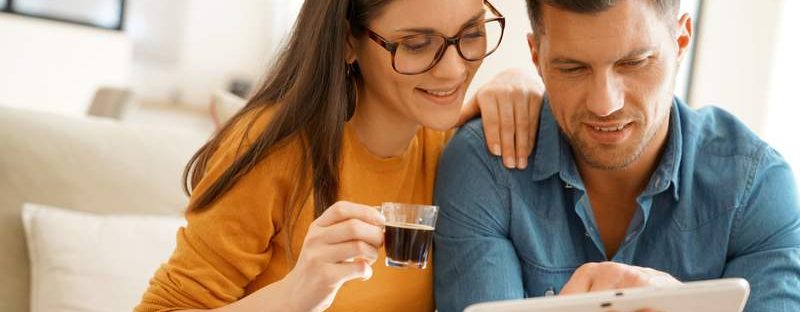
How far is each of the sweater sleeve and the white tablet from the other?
766 mm

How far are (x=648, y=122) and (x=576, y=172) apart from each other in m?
0.20

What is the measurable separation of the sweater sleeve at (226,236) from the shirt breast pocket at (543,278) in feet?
1.69

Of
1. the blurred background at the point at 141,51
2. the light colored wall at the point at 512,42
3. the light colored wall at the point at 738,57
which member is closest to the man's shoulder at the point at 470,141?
the light colored wall at the point at 512,42

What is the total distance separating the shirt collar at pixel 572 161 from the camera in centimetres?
204

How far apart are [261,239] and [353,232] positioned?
16.0 inches

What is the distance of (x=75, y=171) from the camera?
2648 mm

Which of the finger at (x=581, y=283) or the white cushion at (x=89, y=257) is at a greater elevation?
the finger at (x=581, y=283)

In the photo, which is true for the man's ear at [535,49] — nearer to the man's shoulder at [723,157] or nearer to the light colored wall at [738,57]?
the man's shoulder at [723,157]

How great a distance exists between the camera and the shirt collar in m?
2.04

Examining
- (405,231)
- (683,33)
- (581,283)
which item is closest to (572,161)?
(683,33)

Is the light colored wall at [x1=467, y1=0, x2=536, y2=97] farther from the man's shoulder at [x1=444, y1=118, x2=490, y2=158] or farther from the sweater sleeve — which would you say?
the sweater sleeve

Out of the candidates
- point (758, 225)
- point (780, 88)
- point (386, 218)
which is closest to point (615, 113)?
point (758, 225)

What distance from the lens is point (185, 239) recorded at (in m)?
1.97

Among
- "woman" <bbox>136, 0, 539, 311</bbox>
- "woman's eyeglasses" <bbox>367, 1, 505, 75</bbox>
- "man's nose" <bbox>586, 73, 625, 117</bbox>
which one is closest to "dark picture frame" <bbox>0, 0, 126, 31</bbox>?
"woman" <bbox>136, 0, 539, 311</bbox>
